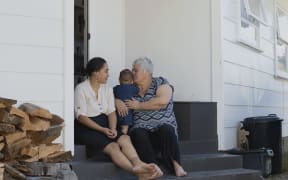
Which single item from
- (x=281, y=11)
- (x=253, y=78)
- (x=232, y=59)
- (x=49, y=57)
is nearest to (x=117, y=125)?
(x=49, y=57)

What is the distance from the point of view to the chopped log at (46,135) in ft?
14.1

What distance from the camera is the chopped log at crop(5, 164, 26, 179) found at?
384 centimetres

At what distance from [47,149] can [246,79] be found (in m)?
3.65

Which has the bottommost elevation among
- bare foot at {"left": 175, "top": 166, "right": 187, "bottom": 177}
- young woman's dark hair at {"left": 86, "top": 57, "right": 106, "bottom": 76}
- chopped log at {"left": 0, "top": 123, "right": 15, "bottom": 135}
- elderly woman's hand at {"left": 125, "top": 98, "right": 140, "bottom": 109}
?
bare foot at {"left": 175, "top": 166, "right": 187, "bottom": 177}

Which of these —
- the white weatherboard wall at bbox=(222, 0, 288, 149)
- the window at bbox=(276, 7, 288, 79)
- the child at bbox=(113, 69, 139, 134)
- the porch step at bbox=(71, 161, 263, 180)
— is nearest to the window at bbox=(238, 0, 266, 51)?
the white weatherboard wall at bbox=(222, 0, 288, 149)

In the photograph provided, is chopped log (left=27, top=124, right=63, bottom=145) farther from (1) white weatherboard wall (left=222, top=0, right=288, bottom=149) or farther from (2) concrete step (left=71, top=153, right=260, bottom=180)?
(1) white weatherboard wall (left=222, top=0, right=288, bottom=149)

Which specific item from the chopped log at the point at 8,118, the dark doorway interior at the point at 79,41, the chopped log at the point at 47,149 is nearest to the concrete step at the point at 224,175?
the chopped log at the point at 47,149

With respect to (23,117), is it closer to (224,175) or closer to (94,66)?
(94,66)

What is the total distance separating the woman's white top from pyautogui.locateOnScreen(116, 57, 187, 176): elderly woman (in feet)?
0.45

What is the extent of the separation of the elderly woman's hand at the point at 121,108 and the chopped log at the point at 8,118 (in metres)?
1.29

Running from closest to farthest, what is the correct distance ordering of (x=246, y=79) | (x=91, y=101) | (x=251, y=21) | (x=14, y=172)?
1. (x=14, y=172)
2. (x=91, y=101)
3. (x=246, y=79)
4. (x=251, y=21)

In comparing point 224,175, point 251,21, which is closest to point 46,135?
point 224,175

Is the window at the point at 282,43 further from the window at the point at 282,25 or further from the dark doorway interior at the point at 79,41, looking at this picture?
the dark doorway interior at the point at 79,41

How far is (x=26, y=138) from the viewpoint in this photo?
4.16m
